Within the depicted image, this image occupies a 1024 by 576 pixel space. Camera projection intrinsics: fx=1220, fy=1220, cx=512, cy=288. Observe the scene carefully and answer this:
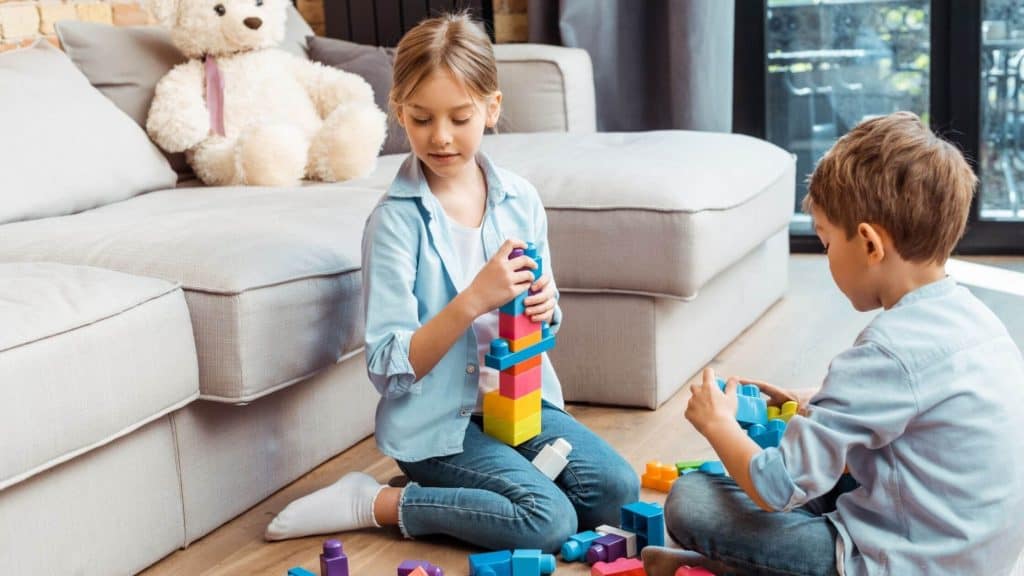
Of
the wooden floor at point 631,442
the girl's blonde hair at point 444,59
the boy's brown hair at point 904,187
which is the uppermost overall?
the girl's blonde hair at point 444,59

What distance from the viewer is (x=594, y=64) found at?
132 inches

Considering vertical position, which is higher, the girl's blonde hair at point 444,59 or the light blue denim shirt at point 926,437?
the girl's blonde hair at point 444,59

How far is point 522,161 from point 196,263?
895 millimetres

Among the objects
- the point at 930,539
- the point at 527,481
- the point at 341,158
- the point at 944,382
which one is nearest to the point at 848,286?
the point at 944,382

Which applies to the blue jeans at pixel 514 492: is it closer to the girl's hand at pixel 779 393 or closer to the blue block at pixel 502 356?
the blue block at pixel 502 356

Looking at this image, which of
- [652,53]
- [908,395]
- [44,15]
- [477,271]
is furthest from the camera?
[652,53]

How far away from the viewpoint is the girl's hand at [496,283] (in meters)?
1.56

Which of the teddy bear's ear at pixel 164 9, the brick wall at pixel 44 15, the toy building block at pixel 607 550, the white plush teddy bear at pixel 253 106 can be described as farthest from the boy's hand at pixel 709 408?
the brick wall at pixel 44 15

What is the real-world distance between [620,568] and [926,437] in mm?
437

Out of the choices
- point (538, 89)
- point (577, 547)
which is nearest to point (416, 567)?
point (577, 547)

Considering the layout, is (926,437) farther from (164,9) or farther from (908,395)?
(164,9)

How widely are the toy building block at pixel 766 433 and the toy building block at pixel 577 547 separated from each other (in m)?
0.25

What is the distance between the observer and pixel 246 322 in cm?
163

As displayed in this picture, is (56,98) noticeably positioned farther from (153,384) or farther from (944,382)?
(944,382)
